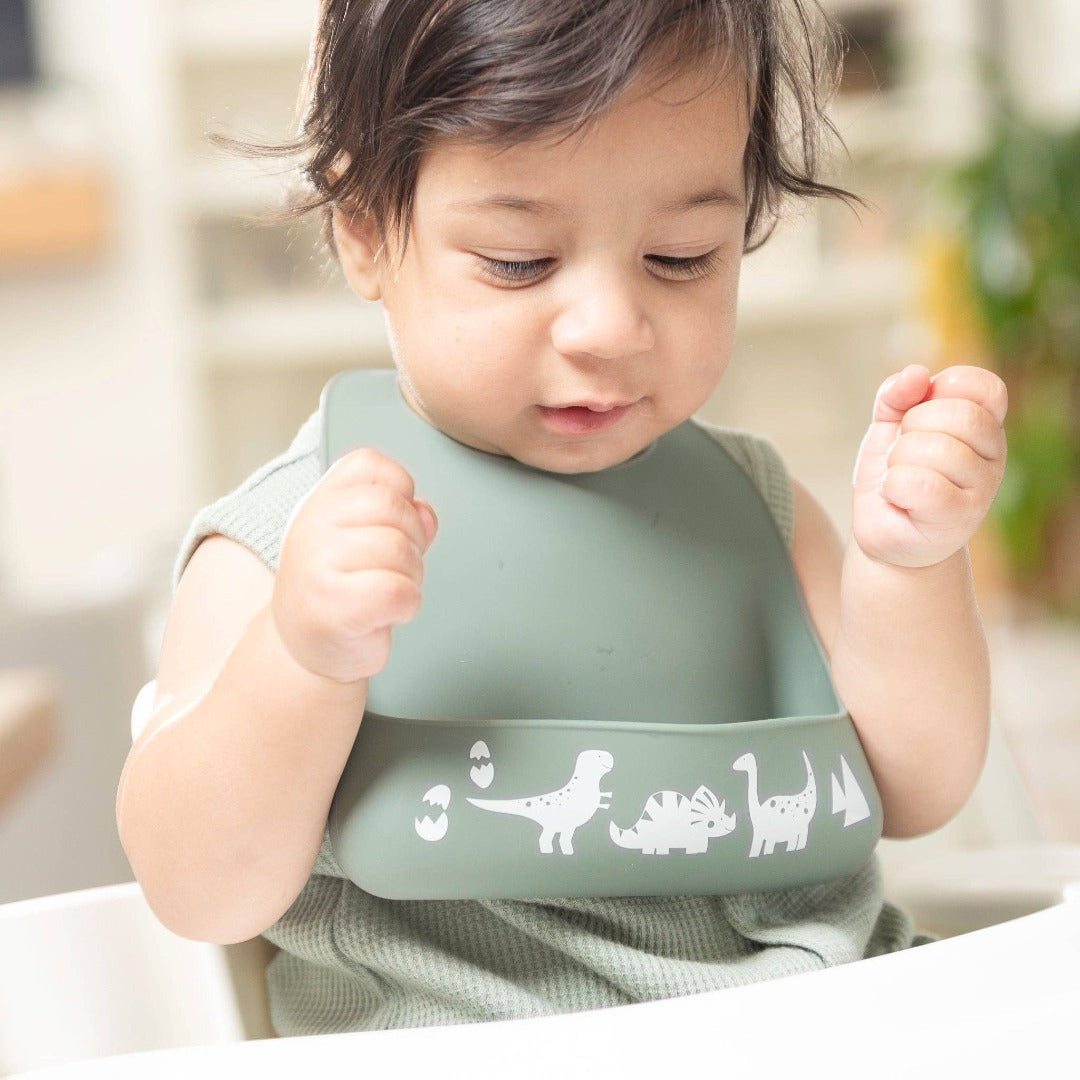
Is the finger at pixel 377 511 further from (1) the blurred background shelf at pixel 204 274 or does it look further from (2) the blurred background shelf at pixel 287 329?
(2) the blurred background shelf at pixel 287 329

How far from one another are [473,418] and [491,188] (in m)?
0.10

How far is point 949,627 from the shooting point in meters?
0.61

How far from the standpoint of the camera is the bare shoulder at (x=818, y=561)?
26.8 inches

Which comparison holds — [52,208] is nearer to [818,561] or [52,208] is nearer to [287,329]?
[287,329]

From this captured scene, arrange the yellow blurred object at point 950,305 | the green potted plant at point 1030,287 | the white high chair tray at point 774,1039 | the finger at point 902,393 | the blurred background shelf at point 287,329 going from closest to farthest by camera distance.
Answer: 1. the white high chair tray at point 774,1039
2. the finger at point 902,393
3. the green potted plant at point 1030,287
4. the yellow blurred object at point 950,305
5. the blurred background shelf at point 287,329

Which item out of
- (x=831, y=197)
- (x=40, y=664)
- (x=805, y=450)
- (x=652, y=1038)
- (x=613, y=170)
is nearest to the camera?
(x=652, y=1038)

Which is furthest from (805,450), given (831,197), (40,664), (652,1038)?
(652,1038)


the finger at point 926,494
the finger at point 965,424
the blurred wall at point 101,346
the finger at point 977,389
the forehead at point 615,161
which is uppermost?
the forehead at point 615,161

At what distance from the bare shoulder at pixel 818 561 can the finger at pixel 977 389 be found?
0.13 m

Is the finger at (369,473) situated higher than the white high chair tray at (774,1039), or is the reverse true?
the finger at (369,473)

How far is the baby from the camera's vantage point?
1.69 feet

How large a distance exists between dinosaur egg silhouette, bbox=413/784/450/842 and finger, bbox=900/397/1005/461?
0.76 ft

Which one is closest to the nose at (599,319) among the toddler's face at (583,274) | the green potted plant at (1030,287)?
the toddler's face at (583,274)

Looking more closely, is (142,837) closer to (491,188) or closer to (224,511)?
(224,511)
